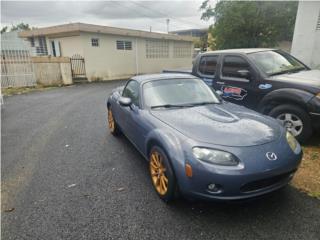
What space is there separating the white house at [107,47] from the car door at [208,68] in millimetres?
11306

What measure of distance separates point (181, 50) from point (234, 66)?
65.5 ft

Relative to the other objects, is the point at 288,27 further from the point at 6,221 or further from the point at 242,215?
the point at 6,221

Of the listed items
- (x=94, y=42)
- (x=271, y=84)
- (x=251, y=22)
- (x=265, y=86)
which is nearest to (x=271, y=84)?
(x=271, y=84)

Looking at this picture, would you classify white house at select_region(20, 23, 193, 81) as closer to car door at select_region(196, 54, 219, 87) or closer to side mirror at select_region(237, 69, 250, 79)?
car door at select_region(196, 54, 219, 87)

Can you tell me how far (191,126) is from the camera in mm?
2715

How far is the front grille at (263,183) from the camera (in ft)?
7.49

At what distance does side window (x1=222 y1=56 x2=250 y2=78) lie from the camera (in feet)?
16.0

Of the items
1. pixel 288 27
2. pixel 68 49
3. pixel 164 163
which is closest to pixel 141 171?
pixel 164 163

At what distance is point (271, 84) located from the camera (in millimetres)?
4430

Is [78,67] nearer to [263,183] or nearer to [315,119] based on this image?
[315,119]

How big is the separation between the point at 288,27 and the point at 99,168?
21.5 m

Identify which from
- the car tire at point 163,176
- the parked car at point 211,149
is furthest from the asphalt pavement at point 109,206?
the parked car at point 211,149

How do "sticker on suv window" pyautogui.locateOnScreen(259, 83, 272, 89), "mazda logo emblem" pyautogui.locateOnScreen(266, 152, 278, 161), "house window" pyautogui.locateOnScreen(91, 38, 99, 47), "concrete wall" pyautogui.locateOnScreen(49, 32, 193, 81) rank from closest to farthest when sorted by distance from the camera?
"mazda logo emblem" pyautogui.locateOnScreen(266, 152, 278, 161), "sticker on suv window" pyautogui.locateOnScreen(259, 83, 272, 89), "concrete wall" pyautogui.locateOnScreen(49, 32, 193, 81), "house window" pyautogui.locateOnScreen(91, 38, 99, 47)

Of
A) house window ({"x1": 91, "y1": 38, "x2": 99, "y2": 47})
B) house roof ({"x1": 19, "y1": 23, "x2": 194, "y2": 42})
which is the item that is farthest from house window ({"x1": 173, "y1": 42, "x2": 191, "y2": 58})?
house window ({"x1": 91, "y1": 38, "x2": 99, "y2": 47})
